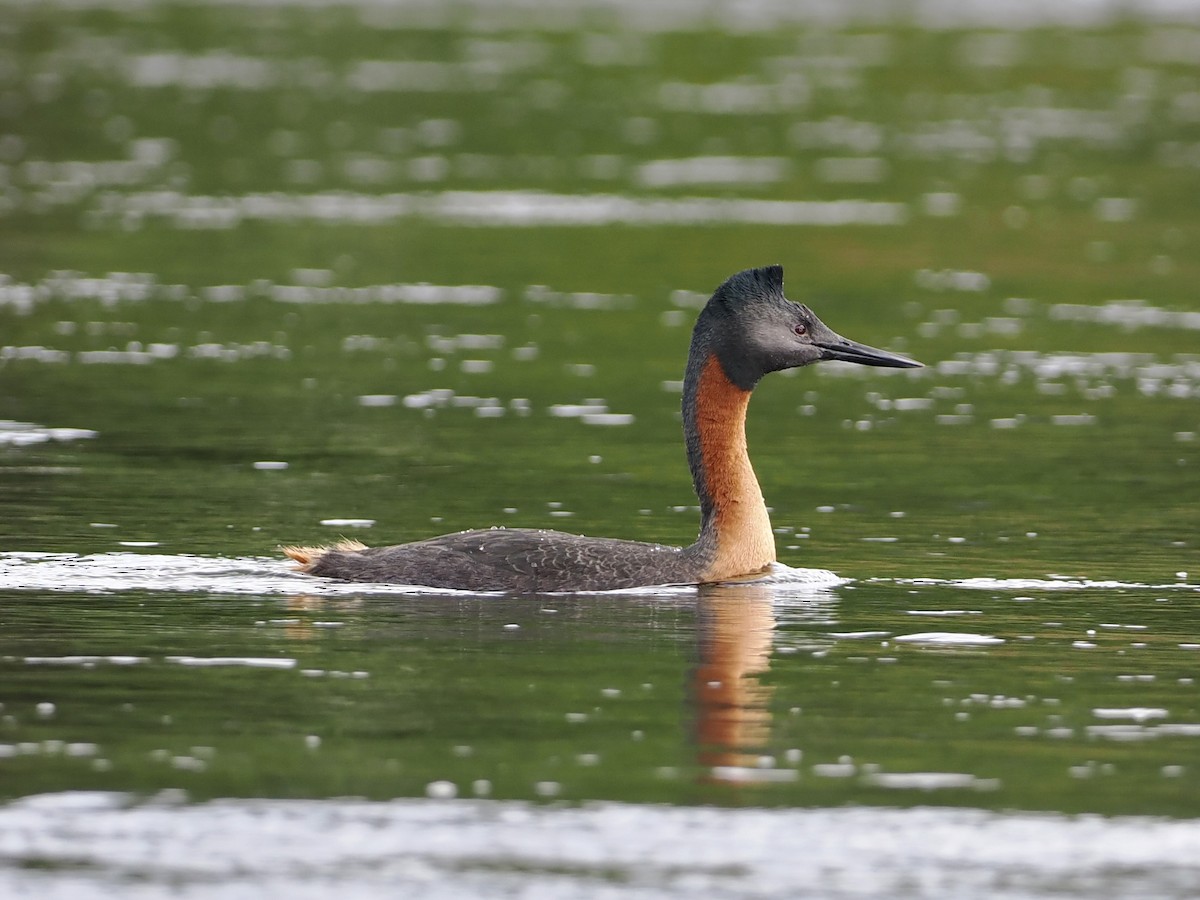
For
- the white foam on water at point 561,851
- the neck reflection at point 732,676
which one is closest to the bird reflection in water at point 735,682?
the neck reflection at point 732,676

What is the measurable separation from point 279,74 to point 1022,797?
153 feet

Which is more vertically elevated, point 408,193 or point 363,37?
point 363,37

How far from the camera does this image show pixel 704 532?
15.0 metres

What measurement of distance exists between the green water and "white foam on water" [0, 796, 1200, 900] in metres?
0.27

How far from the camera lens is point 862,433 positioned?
21328 millimetres

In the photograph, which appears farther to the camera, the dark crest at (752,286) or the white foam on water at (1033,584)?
the dark crest at (752,286)

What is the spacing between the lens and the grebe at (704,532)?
14.3m

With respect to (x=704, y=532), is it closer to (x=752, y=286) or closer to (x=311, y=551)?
(x=752, y=286)

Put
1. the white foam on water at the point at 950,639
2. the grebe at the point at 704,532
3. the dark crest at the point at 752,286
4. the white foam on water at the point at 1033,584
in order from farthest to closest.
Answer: the dark crest at the point at 752,286 < the white foam on water at the point at 1033,584 < the grebe at the point at 704,532 < the white foam on water at the point at 950,639

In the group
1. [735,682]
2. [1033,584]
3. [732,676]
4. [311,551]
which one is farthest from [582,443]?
[735,682]

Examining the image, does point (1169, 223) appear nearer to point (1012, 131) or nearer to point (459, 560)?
point (1012, 131)

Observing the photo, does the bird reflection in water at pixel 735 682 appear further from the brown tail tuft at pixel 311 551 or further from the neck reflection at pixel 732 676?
the brown tail tuft at pixel 311 551

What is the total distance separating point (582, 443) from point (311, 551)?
5839mm

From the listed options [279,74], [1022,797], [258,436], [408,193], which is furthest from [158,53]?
[1022,797]
